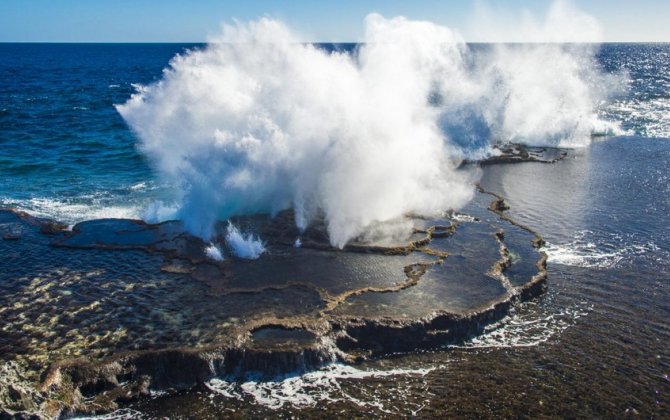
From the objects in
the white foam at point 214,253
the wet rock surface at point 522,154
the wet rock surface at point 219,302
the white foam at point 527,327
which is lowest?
the white foam at point 527,327

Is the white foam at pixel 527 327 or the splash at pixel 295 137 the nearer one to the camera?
the white foam at pixel 527 327

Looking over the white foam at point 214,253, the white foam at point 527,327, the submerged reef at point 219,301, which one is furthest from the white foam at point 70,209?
the white foam at point 527,327

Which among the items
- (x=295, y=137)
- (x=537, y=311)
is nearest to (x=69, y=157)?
(x=295, y=137)

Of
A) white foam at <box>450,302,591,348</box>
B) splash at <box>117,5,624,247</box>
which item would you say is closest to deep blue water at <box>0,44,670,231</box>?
splash at <box>117,5,624,247</box>

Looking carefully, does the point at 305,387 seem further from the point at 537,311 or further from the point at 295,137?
the point at 295,137

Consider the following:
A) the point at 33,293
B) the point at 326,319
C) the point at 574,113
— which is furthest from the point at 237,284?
the point at 574,113

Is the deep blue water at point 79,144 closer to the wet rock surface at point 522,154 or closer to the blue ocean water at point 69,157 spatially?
the blue ocean water at point 69,157
